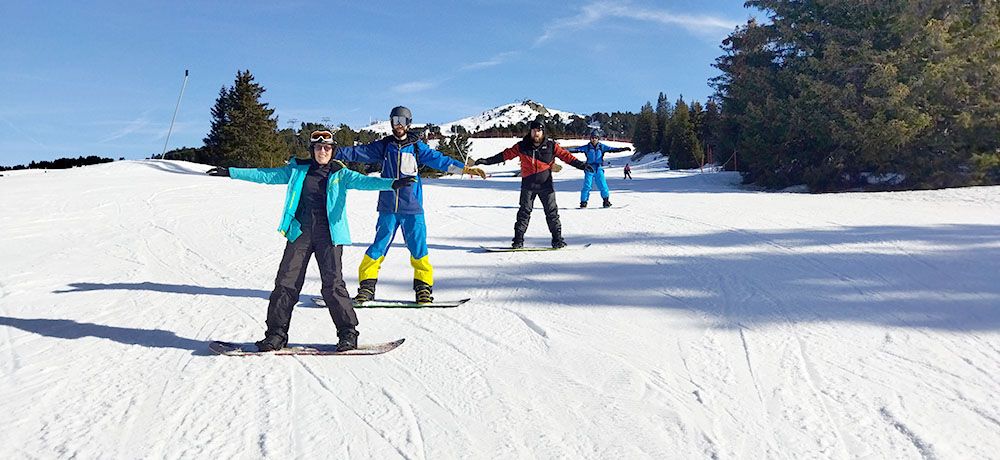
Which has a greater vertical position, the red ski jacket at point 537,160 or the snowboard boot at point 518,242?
the red ski jacket at point 537,160

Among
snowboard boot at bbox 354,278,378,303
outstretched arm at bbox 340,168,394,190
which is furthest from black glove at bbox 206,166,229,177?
snowboard boot at bbox 354,278,378,303

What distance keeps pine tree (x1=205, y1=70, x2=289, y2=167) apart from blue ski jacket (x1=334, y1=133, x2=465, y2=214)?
1658 inches

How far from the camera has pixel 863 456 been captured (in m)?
3.10

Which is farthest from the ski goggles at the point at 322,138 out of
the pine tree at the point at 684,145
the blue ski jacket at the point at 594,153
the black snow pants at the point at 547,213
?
the pine tree at the point at 684,145

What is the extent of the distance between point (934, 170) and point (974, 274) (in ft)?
44.8

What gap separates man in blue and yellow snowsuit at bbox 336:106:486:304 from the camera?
249 inches

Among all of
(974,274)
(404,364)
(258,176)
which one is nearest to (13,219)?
(258,176)

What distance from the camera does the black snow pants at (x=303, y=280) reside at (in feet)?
15.6

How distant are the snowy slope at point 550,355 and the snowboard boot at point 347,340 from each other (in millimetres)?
111

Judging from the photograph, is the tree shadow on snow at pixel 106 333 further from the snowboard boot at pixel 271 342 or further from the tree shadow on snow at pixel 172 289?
the tree shadow on snow at pixel 172 289

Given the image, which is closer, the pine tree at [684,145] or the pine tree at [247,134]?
the pine tree at [247,134]

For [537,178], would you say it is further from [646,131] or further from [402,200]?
[646,131]

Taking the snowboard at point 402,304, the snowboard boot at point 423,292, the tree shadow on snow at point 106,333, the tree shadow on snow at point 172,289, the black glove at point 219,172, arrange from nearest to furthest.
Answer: the black glove at point 219,172, the tree shadow on snow at point 106,333, the snowboard at point 402,304, the snowboard boot at point 423,292, the tree shadow on snow at point 172,289

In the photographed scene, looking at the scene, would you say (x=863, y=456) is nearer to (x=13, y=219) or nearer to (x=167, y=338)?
(x=167, y=338)
